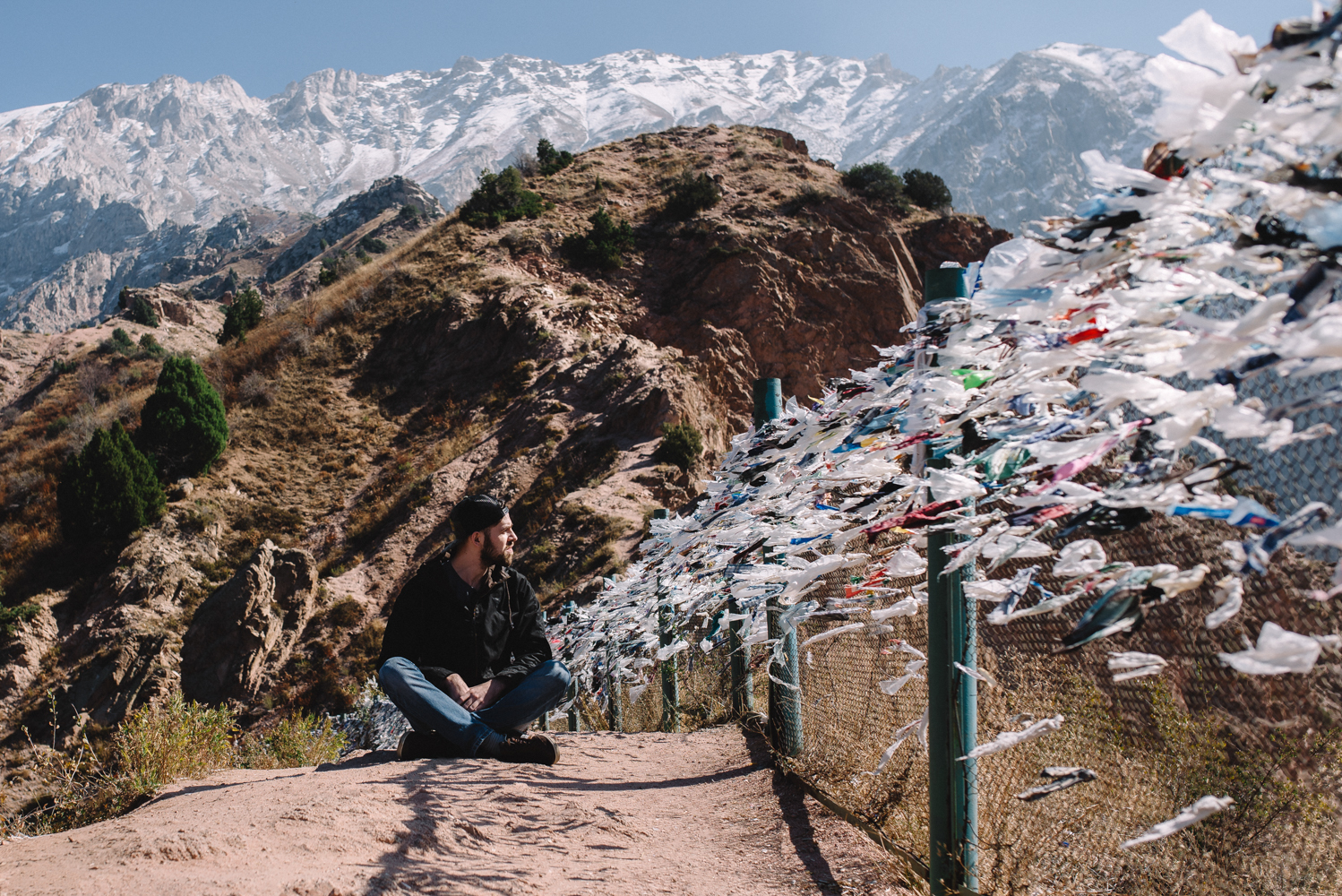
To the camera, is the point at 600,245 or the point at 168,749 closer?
the point at 168,749

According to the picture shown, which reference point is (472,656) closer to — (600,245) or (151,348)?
(600,245)

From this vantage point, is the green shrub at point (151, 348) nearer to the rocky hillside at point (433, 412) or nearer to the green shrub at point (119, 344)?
the green shrub at point (119, 344)

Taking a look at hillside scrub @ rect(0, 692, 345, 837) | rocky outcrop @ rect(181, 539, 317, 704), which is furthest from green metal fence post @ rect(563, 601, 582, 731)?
rocky outcrop @ rect(181, 539, 317, 704)

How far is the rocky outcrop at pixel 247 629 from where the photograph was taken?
11.4 meters

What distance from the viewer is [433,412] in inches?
735

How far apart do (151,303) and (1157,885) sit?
41.2m

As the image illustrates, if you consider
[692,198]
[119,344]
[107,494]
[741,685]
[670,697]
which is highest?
[692,198]

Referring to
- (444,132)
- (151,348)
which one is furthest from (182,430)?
(444,132)

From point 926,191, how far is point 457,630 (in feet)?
91.5

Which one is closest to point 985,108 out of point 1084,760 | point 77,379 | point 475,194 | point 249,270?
point 249,270

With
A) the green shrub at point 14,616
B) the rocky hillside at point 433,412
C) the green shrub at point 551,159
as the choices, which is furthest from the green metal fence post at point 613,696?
the green shrub at point 551,159

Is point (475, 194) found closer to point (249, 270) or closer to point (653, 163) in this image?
point (653, 163)

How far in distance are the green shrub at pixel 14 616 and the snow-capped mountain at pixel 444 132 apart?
4209 inches

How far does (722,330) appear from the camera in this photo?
2044 cm
